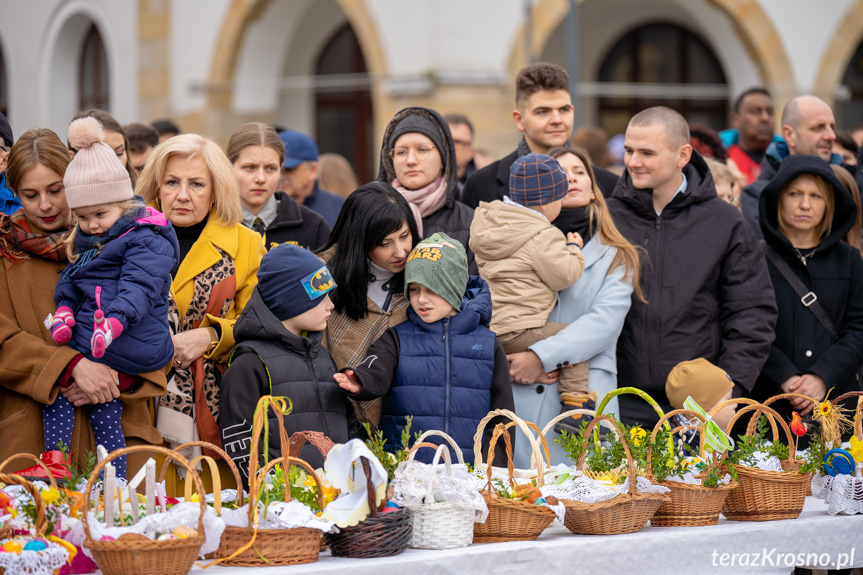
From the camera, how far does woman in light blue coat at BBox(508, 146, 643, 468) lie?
4.39 metres

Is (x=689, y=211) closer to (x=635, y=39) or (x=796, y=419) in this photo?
(x=796, y=419)

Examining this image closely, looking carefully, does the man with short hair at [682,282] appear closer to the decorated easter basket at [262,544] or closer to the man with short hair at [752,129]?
the decorated easter basket at [262,544]

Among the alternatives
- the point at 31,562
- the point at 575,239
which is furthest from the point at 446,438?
the point at 575,239

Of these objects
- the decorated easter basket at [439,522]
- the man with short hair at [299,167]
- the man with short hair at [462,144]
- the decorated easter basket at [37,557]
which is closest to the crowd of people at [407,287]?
the decorated easter basket at [37,557]

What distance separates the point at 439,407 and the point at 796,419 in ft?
4.24

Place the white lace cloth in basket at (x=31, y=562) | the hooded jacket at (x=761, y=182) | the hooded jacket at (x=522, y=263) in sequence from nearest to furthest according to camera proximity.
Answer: the white lace cloth in basket at (x=31, y=562) → the hooded jacket at (x=522, y=263) → the hooded jacket at (x=761, y=182)

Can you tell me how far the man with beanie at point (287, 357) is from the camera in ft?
12.1

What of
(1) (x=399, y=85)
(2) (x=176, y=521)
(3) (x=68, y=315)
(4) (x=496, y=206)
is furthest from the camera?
(1) (x=399, y=85)

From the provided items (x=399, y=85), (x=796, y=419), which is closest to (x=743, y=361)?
(x=796, y=419)

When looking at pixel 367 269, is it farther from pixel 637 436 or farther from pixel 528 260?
pixel 637 436

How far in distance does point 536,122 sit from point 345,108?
10.3 metres

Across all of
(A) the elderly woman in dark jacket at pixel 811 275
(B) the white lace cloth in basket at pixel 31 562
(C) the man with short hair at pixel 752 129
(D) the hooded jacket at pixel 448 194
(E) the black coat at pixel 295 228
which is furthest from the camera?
(C) the man with short hair at pixel 752 129

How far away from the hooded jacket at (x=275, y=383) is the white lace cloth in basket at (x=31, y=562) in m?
0.89

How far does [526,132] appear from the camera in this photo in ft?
17.6
